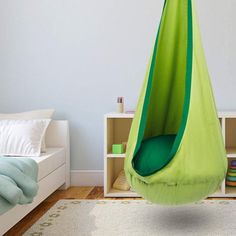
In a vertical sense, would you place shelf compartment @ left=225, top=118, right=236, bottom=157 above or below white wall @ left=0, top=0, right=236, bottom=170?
below

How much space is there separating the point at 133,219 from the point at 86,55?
5.15 ft

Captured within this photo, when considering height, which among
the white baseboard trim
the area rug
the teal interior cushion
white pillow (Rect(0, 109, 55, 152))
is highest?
white pillow (Rect(0, 109, 55, 152))

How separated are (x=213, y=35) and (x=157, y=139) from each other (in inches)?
62.7

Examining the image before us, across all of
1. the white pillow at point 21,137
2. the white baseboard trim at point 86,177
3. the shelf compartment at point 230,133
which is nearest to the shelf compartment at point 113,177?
the white baseboard trim at point 86,177

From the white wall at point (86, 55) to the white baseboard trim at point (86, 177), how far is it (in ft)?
0.14

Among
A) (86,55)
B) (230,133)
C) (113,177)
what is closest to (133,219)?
(113,177)

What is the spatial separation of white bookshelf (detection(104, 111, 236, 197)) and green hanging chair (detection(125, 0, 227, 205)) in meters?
1.07

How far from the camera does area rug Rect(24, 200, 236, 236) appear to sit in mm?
2363

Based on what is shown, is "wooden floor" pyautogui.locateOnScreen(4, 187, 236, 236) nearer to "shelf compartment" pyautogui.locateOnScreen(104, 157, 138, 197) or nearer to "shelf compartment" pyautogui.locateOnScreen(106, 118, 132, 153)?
"shelf compartment" pyautogui.locateOnScreen(104, 157, 138, 197)

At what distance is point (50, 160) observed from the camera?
3.00 metres

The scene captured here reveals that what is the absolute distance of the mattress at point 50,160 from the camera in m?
2.78

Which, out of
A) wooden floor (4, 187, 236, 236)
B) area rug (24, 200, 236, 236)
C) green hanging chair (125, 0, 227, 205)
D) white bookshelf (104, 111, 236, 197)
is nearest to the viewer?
green hanging chair (125, 0, 227, 205)

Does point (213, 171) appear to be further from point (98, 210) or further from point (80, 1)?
point (80, 1)

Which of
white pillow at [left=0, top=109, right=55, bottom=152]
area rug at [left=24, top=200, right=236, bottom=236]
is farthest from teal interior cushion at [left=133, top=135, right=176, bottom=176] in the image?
white pillow at [left=0, top=109, right=55, bottom=152]
